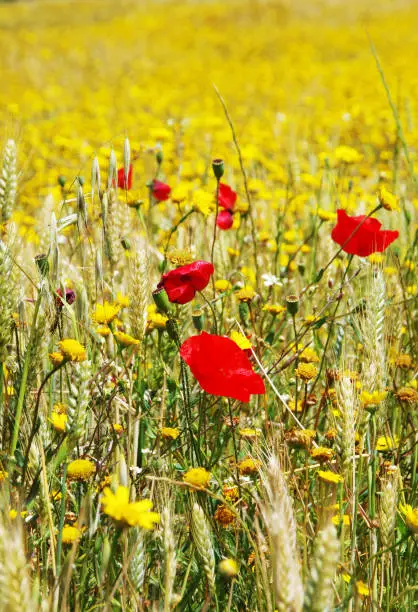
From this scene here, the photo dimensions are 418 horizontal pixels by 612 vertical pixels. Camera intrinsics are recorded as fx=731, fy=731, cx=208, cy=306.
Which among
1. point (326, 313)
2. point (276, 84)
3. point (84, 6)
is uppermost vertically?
point (84, 6)

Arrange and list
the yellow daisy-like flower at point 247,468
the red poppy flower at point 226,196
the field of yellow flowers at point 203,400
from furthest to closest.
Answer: the red poppy flower at point 226,196
the yellow daisy-like flower at point 247,468
the field of yellow flowers at point 203,400

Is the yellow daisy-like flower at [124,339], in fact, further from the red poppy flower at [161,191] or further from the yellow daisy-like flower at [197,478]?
the red poppy flower at [161,191]

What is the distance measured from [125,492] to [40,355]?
395 mm

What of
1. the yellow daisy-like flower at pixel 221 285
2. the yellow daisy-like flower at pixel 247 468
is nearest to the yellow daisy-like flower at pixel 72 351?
the yellow daisy-like flower at pixel 247 468

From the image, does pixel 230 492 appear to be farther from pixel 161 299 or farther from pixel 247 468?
pixel 161 299

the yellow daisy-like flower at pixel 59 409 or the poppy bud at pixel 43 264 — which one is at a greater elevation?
the poppy bud at pixel 43 264

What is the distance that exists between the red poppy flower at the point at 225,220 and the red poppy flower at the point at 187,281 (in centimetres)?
72

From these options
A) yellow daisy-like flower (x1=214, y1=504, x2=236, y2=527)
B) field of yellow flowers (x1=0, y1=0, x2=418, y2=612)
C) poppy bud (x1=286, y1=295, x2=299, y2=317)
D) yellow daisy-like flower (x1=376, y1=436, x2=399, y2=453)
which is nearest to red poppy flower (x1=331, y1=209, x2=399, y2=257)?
field of yellow flowers (x1=0, y1=0, x2=418, y2=612)

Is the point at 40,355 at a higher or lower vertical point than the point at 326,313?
lower

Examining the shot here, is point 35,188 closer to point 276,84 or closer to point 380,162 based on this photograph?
point 380,162

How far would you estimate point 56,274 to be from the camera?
1.28m

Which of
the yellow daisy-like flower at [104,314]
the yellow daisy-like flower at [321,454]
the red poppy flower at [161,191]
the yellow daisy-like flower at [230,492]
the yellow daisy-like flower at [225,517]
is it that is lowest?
the yellow daisy-like flower at [225,517]

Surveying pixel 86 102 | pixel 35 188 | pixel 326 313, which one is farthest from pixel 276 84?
pixel 326 313

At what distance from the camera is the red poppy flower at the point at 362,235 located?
1597 mm
